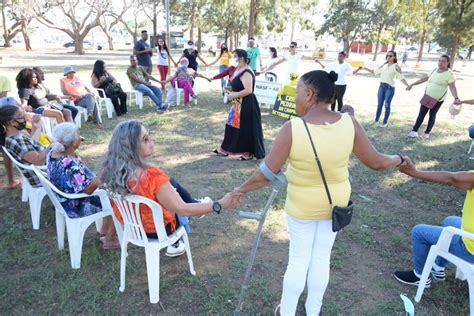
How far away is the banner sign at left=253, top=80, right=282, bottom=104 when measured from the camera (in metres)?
9.77

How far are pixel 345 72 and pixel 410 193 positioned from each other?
4.36 m

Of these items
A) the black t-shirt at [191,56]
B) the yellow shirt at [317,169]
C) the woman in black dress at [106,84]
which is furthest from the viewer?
the black t-shirt at [191,56]

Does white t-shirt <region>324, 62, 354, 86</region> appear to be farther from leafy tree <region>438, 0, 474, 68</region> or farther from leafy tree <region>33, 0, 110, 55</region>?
leafy tree <region>33, 0, 110, 55</region>

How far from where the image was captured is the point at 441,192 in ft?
16.6

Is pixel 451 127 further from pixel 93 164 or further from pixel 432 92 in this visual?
pixel 93 164

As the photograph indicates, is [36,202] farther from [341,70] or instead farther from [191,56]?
[191,56]

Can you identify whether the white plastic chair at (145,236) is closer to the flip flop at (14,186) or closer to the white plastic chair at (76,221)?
the white plastic chair at (76,221)

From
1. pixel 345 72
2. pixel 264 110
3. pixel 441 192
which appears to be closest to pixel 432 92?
pixel 345 72

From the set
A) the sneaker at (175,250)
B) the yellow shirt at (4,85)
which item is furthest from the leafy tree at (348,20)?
the sneaker at (175,250)

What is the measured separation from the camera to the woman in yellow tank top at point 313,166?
1.95 metres

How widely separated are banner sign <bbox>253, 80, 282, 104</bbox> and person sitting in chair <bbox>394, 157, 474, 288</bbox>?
7152 millimetres

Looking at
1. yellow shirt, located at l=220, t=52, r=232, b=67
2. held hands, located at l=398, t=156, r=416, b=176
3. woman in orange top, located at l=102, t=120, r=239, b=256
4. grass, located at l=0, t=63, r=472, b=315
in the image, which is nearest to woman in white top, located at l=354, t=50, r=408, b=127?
grass, located at l=0, t=63, r=472, b=315

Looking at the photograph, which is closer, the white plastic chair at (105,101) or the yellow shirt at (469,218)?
the yellow shirt at (469,218)

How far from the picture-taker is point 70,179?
3.05 meters
